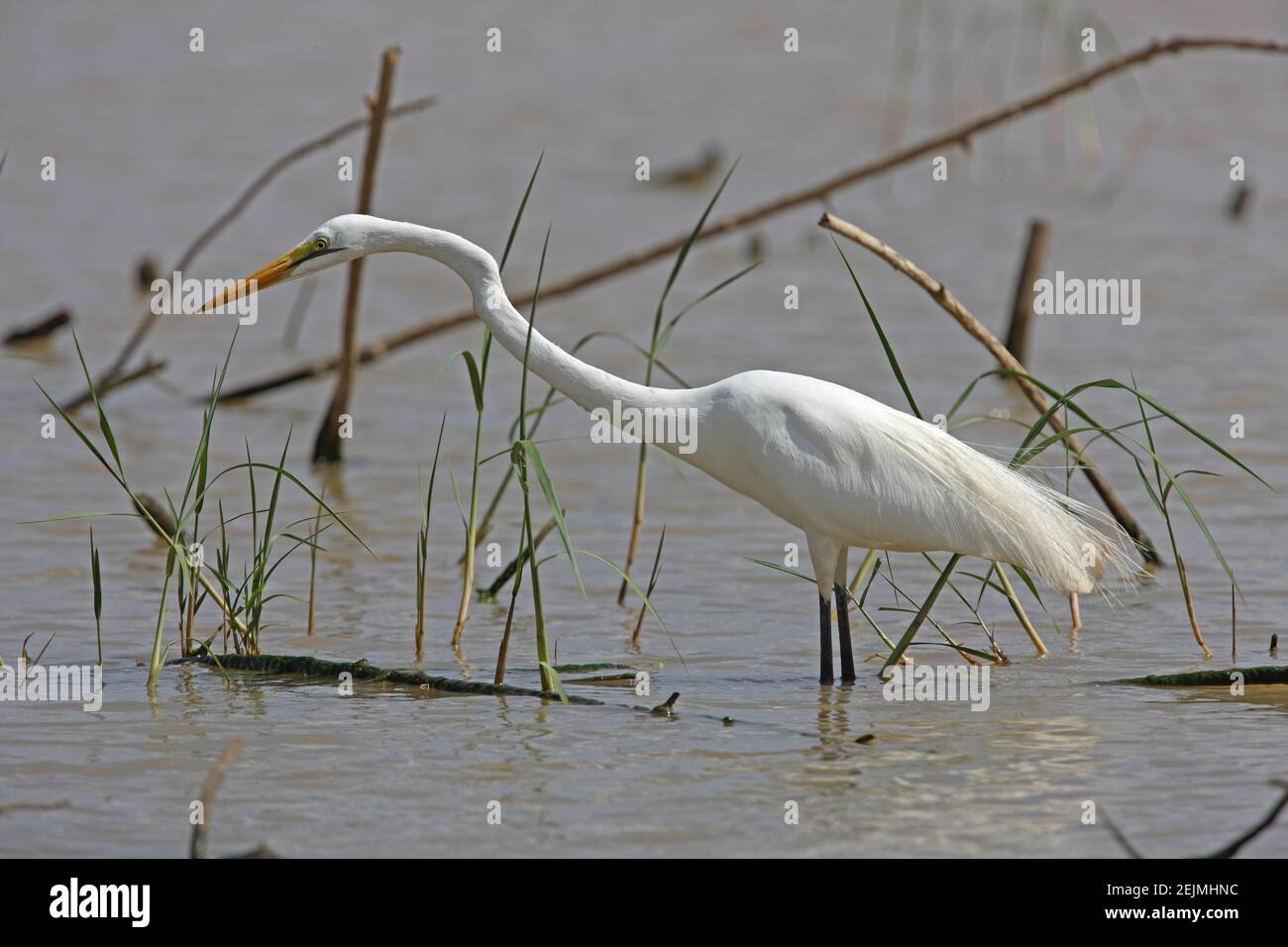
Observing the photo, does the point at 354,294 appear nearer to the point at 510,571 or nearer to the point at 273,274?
the point at 510,571

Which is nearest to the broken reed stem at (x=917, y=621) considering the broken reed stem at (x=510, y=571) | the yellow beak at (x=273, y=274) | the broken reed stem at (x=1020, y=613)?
the broken reed stem at (x=1020, y=613)

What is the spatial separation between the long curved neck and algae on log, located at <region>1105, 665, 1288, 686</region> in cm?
183

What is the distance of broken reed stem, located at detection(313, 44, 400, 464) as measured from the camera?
8562mm

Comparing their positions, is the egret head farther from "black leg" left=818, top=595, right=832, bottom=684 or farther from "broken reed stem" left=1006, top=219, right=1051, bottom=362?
"broken reed stem" left=1006, top=219, right=1051, bottom=362

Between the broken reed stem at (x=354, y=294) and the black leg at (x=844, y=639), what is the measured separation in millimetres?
3408

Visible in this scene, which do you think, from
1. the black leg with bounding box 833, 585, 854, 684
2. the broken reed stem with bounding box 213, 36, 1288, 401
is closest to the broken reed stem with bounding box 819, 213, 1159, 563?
the black leg with bounding box 833, 585, 854, 684

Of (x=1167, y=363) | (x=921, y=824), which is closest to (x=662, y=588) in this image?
(x=921, y=824)

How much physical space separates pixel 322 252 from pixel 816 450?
1.69 meters

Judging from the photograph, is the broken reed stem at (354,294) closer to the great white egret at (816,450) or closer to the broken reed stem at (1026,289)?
the great white egret at (816,450)

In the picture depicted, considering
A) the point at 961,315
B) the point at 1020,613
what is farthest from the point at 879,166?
the point at 1020,613

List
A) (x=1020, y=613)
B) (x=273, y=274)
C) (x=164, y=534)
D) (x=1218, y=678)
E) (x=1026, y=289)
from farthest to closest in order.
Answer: (x=1026, y=289) → (x=1020, y=613) → (x=1218, y=678) → (x=273, y=274) → (x=164, y=534)

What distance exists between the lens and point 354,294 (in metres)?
9.00

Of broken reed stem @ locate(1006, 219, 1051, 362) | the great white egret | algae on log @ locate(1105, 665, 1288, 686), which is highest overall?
broken reed stem @ locate(1006, 219, 1051, 362)
